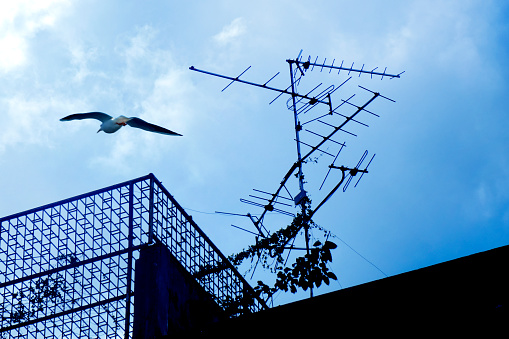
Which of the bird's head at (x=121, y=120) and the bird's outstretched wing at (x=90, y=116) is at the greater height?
the bird's outstretched wing at (x=90, y=116)

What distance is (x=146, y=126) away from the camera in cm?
970

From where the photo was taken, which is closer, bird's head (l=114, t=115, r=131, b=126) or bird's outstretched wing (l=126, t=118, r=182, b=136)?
bird's head (l=114, t=115, r=131, b=126)

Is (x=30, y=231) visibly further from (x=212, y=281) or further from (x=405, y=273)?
(x=405, y=273)

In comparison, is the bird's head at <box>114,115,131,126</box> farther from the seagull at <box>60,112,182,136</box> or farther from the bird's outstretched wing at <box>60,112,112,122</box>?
the bird's outstretched wing at <box>60,112,112,122</box>

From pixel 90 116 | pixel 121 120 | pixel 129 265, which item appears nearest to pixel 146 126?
pixel 121 120

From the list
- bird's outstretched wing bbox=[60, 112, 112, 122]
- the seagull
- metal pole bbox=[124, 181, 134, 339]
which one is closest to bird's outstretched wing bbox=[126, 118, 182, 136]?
the seagull

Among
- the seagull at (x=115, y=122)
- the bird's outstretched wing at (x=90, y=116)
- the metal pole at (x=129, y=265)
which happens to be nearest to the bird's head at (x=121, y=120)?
the seagull at (x=115, y=122)

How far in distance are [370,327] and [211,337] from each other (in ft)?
4.52

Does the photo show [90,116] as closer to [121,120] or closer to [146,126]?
[121,120]

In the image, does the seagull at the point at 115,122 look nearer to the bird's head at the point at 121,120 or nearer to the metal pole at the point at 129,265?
the bird's head at the point at 121,120

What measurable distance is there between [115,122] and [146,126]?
460mm

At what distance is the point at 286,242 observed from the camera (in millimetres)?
11164

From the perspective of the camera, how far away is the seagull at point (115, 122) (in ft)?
30.9

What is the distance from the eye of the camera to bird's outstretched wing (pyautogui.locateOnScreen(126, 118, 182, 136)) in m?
9.56
